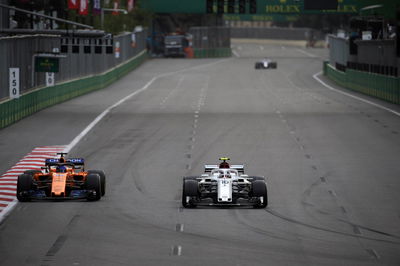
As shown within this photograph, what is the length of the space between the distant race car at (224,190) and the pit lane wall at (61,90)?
22.5 m

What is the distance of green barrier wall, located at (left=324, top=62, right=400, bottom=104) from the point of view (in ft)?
213

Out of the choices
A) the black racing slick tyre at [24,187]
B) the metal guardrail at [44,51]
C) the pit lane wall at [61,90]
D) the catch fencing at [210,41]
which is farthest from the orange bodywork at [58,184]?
the catch fencing at [210,41]

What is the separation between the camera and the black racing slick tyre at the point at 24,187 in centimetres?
2653

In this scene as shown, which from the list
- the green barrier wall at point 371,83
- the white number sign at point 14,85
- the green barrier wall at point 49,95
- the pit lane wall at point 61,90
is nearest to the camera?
the white number sign at point 14,85

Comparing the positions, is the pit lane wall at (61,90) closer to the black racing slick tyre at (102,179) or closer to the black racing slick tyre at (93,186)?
the black racing slick tyre at (102,179)

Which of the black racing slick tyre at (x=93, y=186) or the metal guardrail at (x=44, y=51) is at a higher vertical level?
the metal guardrail at (x=44, y=51)

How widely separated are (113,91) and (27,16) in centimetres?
817

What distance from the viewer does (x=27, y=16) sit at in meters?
Result: 77.1

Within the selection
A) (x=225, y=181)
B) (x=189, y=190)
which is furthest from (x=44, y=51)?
(x=225, y=181)

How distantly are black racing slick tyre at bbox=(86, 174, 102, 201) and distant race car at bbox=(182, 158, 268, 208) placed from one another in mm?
2290

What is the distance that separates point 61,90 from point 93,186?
3864 centimetres

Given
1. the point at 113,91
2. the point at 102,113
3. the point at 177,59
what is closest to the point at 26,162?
the point at 102,113

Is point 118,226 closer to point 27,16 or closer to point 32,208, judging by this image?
point 32,208

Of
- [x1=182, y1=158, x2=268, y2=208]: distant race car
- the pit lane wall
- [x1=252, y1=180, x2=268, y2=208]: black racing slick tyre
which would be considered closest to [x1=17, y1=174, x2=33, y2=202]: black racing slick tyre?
[x1=182, y1=158, x2=268, y2=208]: distant race car
